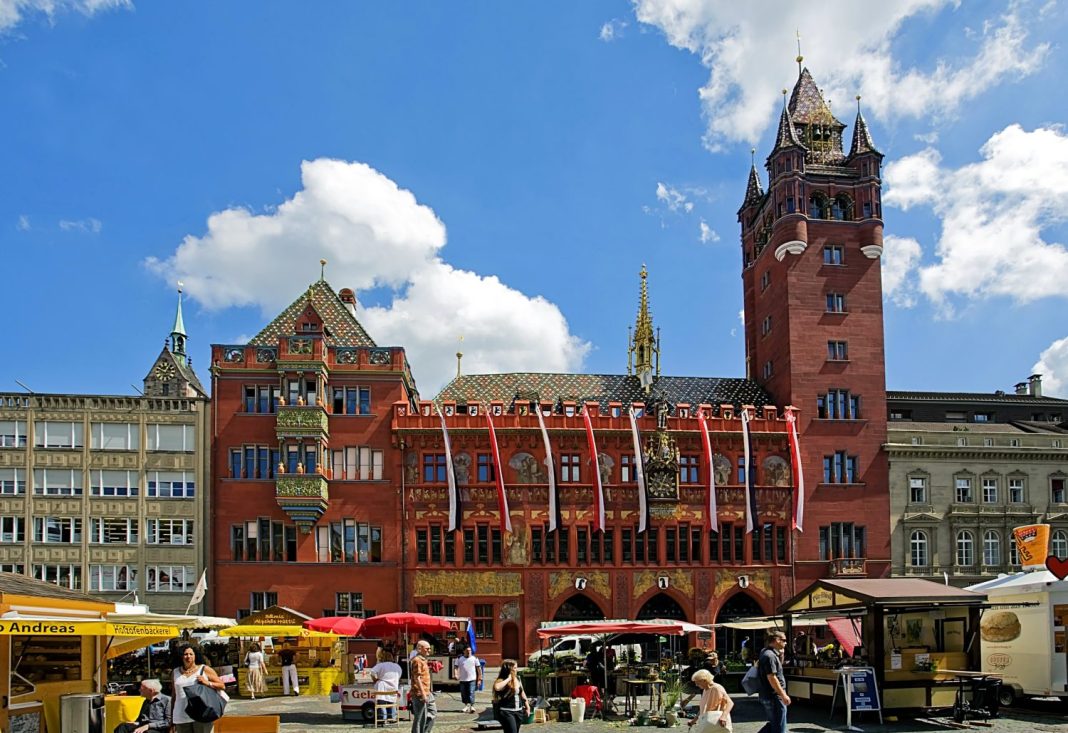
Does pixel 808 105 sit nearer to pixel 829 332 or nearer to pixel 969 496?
pixel 829 332

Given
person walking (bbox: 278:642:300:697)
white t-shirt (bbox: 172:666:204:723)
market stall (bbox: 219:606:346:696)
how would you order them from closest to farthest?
white t-shirt (bbox: 172:666:204:723)
market stall (bbox: 219:606:346:696)
person walking (bbox: 278:642:300:697)

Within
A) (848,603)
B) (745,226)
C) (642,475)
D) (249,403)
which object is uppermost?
(745,226)

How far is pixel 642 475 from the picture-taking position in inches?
2120

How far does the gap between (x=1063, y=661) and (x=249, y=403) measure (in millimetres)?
37300

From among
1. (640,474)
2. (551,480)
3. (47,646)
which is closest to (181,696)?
(47,646)

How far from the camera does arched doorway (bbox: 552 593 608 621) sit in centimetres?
5419

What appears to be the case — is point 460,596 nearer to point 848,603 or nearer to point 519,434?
point 519,434

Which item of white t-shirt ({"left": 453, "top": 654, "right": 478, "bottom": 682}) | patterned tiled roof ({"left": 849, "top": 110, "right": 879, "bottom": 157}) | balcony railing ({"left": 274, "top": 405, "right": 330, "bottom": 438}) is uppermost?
patterned tiled roof ({"left": 849, "top": 110, "right": 879, "bottom": 157})

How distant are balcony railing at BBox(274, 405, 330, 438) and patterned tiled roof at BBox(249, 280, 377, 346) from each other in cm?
387

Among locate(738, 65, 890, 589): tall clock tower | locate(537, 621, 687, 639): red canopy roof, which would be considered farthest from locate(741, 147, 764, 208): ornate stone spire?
locate(537, 621, 687, 639): red canopy roof

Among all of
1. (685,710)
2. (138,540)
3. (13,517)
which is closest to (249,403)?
(138,540)

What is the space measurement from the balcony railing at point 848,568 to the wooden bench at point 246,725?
41.6 metres

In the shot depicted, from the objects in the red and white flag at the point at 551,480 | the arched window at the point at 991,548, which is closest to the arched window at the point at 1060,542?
the arched window at the point at 991,548

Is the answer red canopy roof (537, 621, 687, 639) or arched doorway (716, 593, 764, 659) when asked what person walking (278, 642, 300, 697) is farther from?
arched doorway (716, 593, 764, 659)
